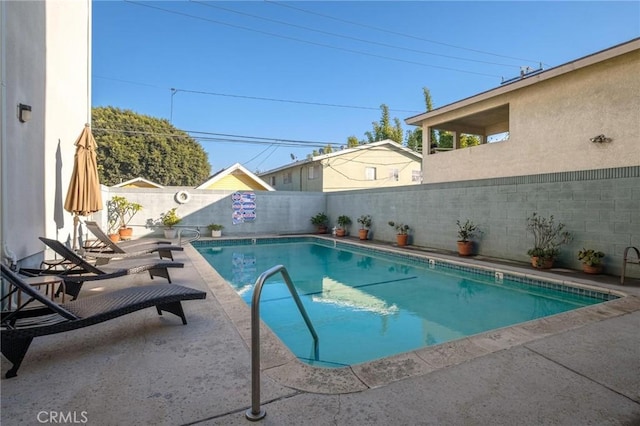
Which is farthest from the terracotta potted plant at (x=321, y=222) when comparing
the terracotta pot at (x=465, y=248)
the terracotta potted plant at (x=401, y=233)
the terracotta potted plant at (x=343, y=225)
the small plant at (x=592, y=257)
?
the small plant at (x=592, y=257)

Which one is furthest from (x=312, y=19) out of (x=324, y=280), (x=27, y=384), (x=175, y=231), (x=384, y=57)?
(x=27, y=384)

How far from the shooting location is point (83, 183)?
682 centimetres

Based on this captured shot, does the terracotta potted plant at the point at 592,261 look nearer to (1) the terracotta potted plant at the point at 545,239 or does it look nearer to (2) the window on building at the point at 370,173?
(1) the terracotta potted plant at the point at 545,239

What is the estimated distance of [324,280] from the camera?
25.7 ft

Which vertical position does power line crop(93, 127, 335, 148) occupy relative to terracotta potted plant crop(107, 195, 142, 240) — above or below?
above

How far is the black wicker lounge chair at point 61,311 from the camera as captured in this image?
2.55m

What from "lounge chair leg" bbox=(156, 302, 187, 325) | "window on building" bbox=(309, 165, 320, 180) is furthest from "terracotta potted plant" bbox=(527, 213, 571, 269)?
"window on building" bbox=(309, 165, 320, 180)

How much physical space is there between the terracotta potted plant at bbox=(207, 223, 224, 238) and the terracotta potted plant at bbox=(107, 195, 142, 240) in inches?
114

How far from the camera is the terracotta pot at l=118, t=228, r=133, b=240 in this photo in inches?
491

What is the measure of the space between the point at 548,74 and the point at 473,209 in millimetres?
4512

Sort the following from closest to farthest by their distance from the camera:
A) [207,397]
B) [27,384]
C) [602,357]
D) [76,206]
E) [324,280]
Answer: [207,397]
[27,384]
[602,357]
[76,206]
[324,280]

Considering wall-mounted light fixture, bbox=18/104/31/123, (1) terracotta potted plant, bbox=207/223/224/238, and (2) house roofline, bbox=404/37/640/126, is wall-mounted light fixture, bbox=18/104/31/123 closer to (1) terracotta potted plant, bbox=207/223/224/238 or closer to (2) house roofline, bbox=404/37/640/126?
(1) terracotta potted plant, bbox=207/223/224/238

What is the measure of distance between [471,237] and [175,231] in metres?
11.3

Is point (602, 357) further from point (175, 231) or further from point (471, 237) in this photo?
point (175, 231)
